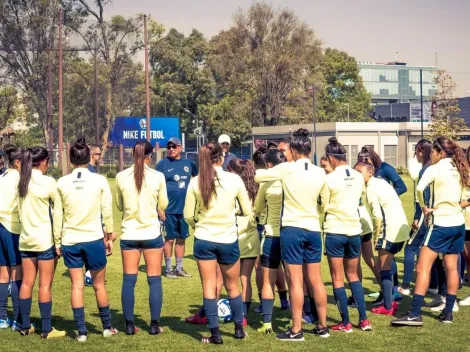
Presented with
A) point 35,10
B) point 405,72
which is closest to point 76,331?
point 35,10

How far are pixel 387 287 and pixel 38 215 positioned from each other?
4391mm

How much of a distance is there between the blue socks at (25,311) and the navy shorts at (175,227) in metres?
4.04

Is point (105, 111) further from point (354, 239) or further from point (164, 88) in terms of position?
point (354, 239)

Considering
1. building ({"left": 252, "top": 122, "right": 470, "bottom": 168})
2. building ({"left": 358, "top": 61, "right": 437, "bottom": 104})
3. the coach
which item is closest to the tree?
building ({"left": 252, "top": 122, "right": 470, "bottom": 168})

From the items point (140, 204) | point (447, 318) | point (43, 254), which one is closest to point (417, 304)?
point (447, 318)

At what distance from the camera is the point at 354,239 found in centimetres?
825

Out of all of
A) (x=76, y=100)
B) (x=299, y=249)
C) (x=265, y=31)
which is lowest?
(x=299, y=249)

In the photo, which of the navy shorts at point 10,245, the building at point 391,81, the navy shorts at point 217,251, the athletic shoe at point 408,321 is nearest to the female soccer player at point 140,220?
the navy shorts at point 217,251

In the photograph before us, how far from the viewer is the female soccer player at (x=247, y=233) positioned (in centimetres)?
862

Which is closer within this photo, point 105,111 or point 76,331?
point 76,331

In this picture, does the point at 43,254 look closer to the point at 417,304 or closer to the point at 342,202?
the point at 342,202

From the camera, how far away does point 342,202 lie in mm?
8188

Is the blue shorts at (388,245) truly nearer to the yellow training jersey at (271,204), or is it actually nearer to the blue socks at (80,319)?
the yellow training jersey at (271,204)

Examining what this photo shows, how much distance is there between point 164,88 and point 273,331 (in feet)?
210
